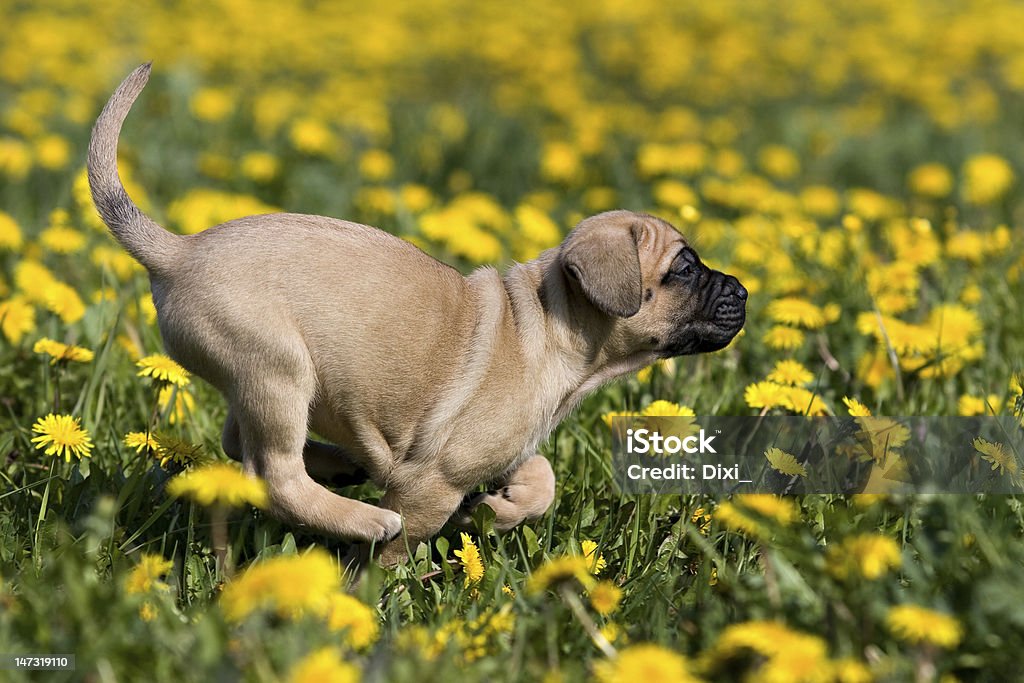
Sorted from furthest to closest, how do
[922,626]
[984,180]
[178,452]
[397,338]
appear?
[984,180]
[178,452]
[397,338]
[922,626]

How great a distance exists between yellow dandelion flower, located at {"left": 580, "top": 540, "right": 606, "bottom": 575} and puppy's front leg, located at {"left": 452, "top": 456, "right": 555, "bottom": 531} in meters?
0.20

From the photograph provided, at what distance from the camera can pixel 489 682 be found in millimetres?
2973

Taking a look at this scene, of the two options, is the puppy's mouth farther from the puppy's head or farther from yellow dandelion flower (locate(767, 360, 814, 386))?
yellow dandelion flower (locate(767, 360, 814, 386))

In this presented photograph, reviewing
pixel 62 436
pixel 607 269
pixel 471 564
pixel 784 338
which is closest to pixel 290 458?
pixel 471 564

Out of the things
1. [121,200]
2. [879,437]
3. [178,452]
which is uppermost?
[121,200]

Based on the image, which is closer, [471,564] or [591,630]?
[591,630]

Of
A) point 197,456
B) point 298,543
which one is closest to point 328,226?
point 197,456

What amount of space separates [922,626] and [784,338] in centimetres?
257

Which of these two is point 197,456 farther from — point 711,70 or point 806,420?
point 711,70

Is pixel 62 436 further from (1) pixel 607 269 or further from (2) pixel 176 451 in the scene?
(1) pixel 607 269

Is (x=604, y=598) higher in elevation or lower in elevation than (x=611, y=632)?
higher

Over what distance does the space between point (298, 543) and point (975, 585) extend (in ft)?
7.37

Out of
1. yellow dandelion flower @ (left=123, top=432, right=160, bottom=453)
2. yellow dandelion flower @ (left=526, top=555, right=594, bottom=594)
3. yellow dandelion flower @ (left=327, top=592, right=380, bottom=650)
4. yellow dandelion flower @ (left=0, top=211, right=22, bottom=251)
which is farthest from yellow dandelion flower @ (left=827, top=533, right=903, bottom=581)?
yellow dandelion flower @ (left=0, top=211, right=22, bottom=251)

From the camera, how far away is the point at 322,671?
243 cm
